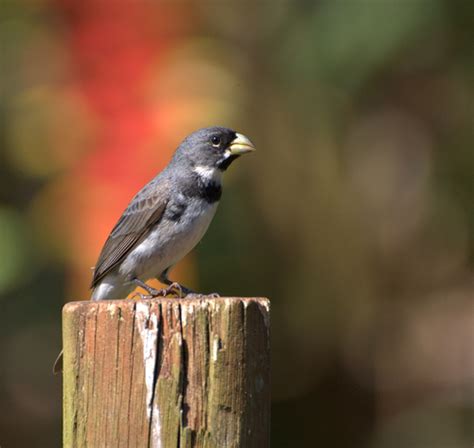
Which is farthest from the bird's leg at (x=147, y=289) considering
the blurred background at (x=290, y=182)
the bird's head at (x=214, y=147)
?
the bird's head at (x=214, y=147)

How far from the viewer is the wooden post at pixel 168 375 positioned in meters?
3.04

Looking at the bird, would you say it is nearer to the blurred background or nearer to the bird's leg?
the bird's leg

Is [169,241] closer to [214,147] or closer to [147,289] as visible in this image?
[147,289]

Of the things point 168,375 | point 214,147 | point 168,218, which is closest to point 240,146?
point 214,147

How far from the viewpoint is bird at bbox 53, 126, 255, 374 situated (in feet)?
17.4

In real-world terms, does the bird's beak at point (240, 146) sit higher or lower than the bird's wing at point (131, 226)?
higher

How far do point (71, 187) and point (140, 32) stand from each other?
1155 mm

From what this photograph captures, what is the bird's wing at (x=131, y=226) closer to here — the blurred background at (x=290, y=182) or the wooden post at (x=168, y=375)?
the blurred background at (x=290, y=182)

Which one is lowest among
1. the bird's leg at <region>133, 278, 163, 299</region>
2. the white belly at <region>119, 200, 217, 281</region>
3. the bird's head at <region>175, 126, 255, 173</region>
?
the bird's leg at <region>133, 278, 163, 299</region>

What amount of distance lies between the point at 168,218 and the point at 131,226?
0.90 feet

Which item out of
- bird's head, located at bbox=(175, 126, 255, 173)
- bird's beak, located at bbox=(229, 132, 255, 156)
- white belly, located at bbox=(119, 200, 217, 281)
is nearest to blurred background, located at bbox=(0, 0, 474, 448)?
bird's head, located at bbox=(175, 126, 255, 173)

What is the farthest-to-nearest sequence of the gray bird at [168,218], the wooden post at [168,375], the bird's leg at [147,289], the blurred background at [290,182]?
the blurred background at [290,182], the gray bird at [168,218], the bird's leg at [147,289], the wooden post at [168,375]

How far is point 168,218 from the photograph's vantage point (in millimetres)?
5312

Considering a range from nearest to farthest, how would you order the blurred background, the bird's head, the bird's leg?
the bird's leg → the bird's head → the blurred background
